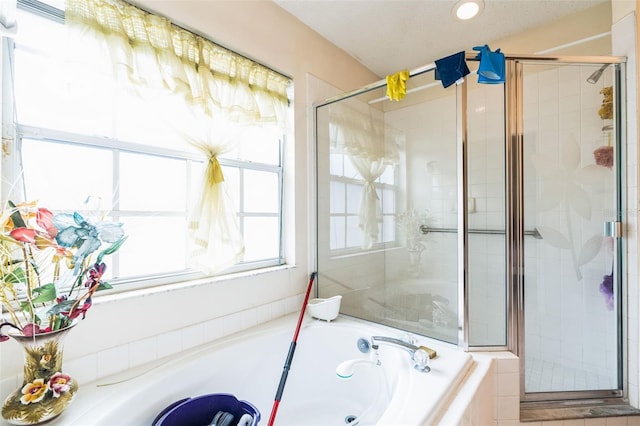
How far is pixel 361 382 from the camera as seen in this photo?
1421 mm

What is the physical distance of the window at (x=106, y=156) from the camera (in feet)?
3.31

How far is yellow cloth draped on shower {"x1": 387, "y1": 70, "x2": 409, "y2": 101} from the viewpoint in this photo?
1.56 m

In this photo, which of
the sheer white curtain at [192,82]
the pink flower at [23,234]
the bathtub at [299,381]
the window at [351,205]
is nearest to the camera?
the pink flower at [23,234]

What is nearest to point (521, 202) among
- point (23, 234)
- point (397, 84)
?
point (397, 84)

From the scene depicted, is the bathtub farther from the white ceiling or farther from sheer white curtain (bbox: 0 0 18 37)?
the white ceiling

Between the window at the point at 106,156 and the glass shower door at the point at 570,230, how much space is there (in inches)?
63.0

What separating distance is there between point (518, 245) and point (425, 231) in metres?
0.65

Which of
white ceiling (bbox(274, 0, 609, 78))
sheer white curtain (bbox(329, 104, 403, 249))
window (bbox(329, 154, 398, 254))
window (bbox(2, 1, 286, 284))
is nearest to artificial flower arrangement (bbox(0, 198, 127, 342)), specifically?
window (bbox(2, 1, 286, 284))

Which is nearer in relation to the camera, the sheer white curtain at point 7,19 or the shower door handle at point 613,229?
the sheer white curtain at point 7,19

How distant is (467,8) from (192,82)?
169 centimetres

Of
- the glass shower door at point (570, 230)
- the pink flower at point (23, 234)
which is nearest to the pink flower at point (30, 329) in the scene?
the pink flower at point (23, 234)

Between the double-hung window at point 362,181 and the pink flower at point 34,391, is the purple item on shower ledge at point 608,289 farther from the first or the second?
the pink flower at point 34,391

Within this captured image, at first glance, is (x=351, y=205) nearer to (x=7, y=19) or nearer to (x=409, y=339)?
(x=409, y=339)

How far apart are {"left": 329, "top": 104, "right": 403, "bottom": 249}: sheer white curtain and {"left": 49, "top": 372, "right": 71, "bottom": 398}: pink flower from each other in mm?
1775
